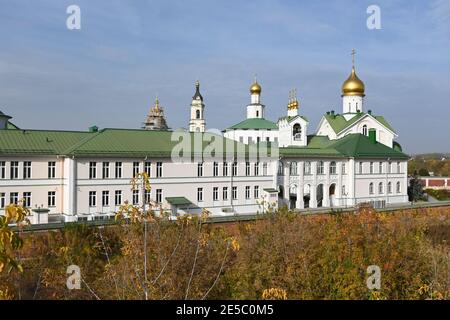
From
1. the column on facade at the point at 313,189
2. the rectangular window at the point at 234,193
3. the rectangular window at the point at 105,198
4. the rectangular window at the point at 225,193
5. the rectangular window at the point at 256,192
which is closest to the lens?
the rectangular window at the point at 105,198

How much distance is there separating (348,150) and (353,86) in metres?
11.9

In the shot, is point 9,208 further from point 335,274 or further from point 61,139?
point 61,139

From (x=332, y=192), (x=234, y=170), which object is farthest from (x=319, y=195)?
(x=234, y=170)

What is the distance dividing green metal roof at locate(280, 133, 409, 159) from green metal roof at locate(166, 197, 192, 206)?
324 inches

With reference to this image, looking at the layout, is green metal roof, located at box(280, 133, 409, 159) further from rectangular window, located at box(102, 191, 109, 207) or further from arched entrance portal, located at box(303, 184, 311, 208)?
rectangular window, located at box(102, 191, 109, 207)

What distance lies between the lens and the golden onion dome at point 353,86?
143 ft

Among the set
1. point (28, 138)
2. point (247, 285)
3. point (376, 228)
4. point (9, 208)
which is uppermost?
point (28, 138)

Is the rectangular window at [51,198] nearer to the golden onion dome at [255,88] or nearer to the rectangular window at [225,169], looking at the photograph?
the rectangular window at [225,169]

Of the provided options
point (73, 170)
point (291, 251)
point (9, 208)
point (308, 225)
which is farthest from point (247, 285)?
point (73, 170)

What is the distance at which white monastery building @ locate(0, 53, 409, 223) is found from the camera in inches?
915

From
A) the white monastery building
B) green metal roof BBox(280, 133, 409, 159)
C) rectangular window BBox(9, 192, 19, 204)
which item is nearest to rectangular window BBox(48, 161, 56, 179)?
the white monastery building

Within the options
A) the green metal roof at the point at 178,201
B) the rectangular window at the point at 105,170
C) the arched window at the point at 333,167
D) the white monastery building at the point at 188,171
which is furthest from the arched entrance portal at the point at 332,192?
the rectangular window at the point at 105,170
